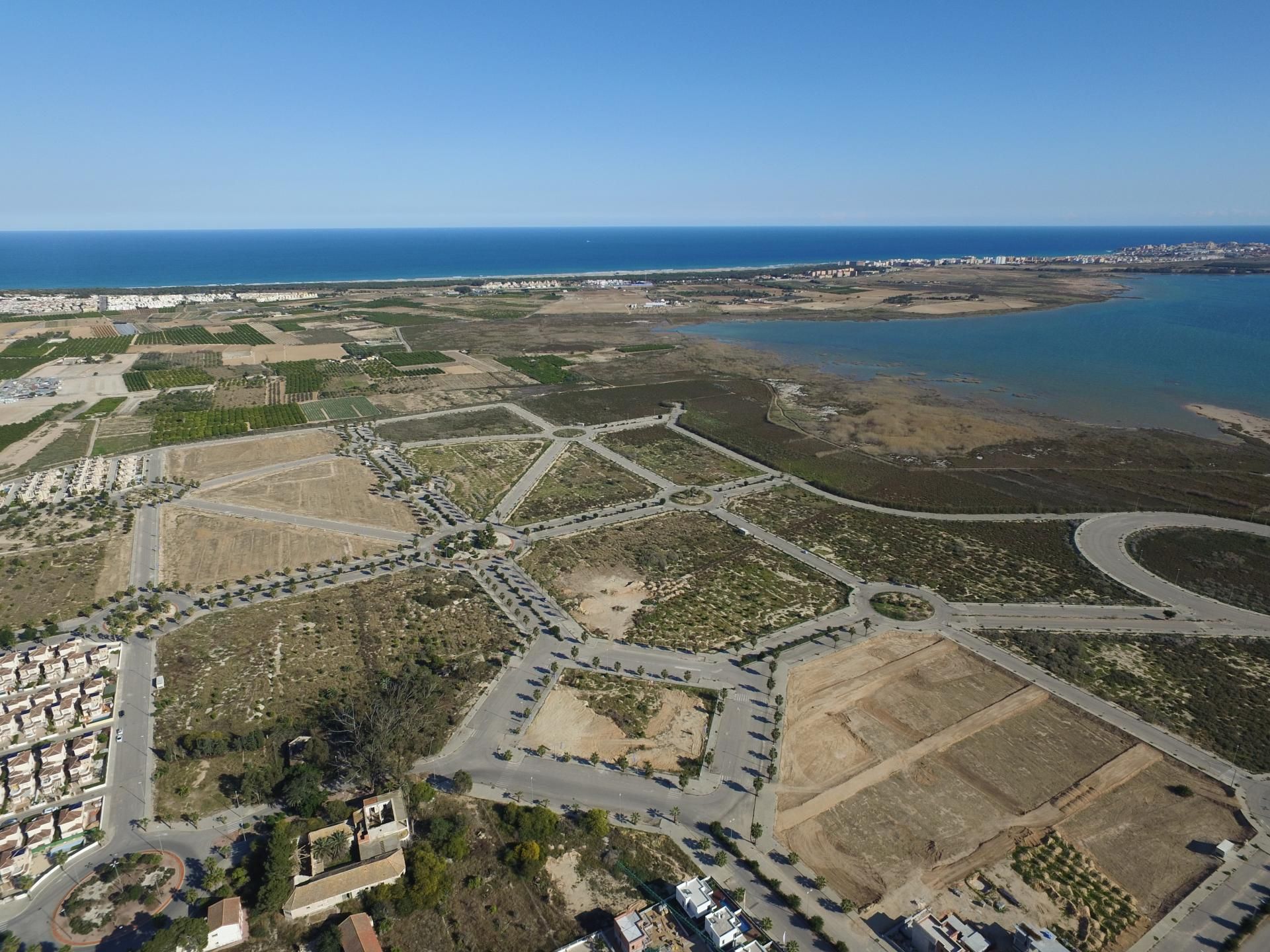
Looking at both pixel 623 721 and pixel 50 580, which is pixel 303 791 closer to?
pixel 623 721

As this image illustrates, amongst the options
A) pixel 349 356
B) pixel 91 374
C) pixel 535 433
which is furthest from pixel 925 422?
pixel 91 374

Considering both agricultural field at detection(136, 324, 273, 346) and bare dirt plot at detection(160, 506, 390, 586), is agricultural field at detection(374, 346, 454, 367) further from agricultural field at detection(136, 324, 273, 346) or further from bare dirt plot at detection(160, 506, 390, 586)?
bare dirt plot at detection(160, 506, 390, 586)

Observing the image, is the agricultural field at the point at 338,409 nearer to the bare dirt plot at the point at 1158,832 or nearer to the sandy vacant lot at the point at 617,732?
the sandy vacant lot at the point at 617,732

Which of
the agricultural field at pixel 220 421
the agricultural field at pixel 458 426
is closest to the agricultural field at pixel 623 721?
the agricultural field at pixel 458 426

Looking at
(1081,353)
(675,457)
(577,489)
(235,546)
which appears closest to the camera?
(235,546)

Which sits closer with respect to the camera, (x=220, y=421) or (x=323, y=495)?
(x=323, y=495)

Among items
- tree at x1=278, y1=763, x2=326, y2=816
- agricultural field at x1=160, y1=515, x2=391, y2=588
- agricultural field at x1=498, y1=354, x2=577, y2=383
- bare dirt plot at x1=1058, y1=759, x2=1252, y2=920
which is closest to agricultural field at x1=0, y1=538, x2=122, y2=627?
agricultural field at x1=160, y1=515, x2=391, y2=588

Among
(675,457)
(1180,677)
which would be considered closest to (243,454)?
(675,457)
